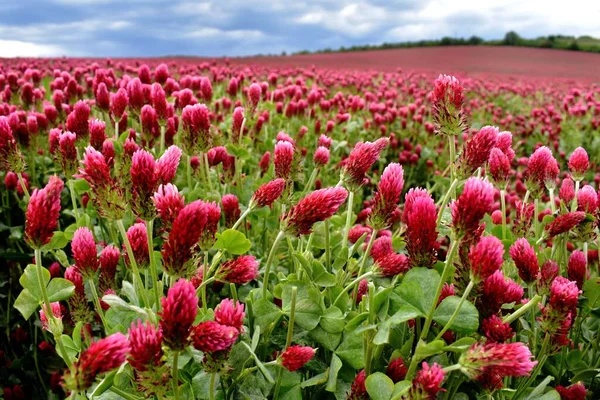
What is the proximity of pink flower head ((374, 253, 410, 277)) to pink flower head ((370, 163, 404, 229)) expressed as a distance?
0.08 metres

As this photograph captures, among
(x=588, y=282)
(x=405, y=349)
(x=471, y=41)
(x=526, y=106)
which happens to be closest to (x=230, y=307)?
(x=405, y=349)

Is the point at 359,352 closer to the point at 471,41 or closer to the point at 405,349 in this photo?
the point at 405,349

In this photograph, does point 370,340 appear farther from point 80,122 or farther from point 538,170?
point 80,122

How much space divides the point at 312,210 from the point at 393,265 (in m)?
0.21

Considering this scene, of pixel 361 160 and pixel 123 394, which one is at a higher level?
pixel 361 160

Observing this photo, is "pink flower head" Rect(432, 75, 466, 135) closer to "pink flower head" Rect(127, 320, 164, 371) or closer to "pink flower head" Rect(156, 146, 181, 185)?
"pink flower head" Rect(156, 146, 181, 185)

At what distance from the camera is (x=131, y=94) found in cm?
224

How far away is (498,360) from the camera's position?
2.98 feet

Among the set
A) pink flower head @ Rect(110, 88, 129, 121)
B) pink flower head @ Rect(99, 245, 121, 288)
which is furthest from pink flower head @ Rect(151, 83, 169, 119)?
pink flower head @ Rect(99, 245, 121, 288)

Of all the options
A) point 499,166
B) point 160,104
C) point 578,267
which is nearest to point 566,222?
point 578,267

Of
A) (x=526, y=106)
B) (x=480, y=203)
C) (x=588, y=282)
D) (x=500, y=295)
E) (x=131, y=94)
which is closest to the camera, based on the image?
(x=480, y=203)

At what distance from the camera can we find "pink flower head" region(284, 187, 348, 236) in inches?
43.7

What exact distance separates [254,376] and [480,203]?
0.59 m

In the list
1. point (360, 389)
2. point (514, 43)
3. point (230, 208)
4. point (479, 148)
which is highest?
point (514, 43)
